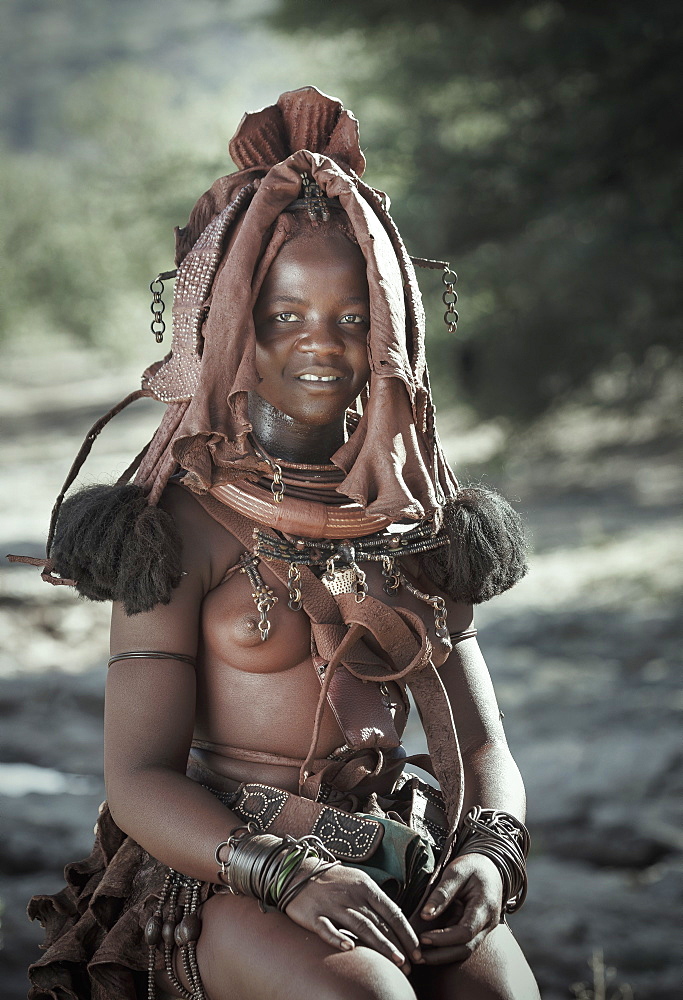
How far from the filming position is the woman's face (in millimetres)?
1645

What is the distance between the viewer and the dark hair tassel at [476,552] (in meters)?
1.80

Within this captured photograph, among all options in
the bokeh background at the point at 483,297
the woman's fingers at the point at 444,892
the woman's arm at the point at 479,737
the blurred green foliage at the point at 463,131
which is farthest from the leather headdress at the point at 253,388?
the blurred green foliage at the point at 463,131

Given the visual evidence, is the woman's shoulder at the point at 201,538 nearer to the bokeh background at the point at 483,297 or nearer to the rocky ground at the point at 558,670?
the rocky ground at the point at 558,670

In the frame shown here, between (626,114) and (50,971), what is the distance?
5.08 meters

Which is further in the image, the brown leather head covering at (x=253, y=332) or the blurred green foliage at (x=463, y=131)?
the blurred green foliage at (x=463, y=131)

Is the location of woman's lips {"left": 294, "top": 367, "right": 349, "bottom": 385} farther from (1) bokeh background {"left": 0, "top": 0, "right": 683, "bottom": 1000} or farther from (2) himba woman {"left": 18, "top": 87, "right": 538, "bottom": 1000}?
(1) bokeh background {"left": 0, "top": 0, "right": 683, "bottom": 1000}

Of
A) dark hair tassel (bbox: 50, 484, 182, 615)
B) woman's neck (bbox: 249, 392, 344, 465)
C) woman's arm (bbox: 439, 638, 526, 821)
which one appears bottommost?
woman's arm (bbox: 439, 638, 526, 821)

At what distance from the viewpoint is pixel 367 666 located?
1709 mm

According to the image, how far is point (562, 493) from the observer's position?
683cm

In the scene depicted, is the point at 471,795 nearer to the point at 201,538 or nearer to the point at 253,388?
the point at 201,538

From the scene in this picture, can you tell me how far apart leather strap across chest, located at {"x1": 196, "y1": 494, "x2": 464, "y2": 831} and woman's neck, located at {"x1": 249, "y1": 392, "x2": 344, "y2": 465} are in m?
0.13

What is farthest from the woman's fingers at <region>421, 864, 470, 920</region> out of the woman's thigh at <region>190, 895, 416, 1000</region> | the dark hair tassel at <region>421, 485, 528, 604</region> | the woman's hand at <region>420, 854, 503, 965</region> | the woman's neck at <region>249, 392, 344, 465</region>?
the woman's neck at <region>249, 392, 344, 465</region>

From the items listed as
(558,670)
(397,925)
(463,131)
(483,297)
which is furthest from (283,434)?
(463,131)

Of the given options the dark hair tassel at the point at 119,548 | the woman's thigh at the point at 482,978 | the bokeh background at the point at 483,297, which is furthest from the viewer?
the bokeh background at the point at 483,297
